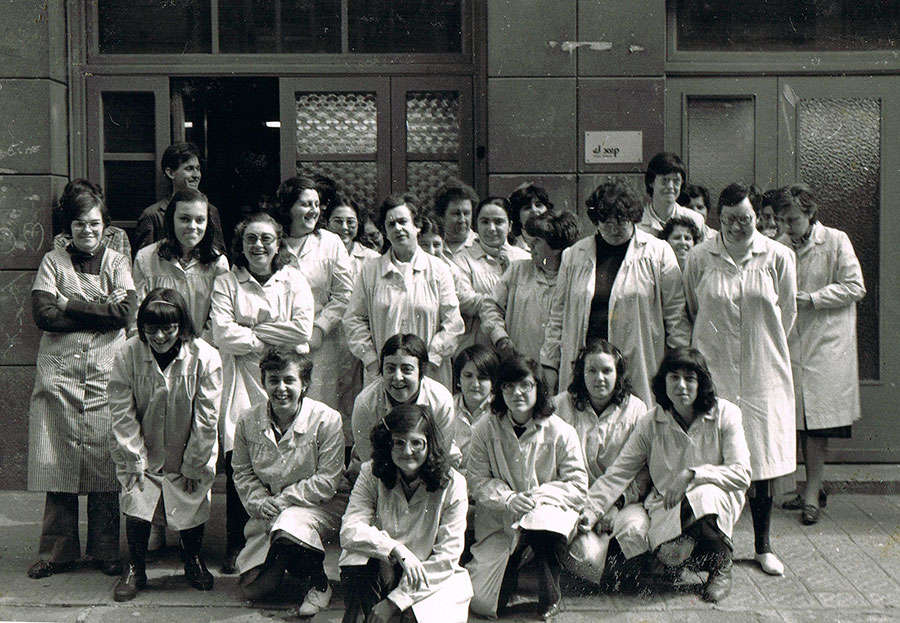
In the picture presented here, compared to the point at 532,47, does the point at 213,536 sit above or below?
below

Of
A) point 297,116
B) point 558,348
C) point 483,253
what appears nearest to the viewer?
point 558,348

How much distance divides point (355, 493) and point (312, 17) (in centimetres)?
386

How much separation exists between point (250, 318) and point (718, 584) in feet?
8.92

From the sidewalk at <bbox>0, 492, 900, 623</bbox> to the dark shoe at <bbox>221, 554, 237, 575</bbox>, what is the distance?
0.05m

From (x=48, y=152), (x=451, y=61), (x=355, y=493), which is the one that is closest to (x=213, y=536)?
(x=355, y=493)

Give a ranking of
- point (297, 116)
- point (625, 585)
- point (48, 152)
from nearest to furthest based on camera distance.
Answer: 1. point (625, 585)
2. point (48, 152)
3. point (297, 116)

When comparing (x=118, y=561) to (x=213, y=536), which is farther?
(x=213, y=536)

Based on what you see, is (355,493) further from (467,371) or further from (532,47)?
(532,47)

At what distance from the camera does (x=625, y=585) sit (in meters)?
5.70

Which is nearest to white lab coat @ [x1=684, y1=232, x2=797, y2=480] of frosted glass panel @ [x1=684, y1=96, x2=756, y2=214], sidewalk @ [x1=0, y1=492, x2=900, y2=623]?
sidewalk @ [x1=0, y1=492, x2=900, y2=623]

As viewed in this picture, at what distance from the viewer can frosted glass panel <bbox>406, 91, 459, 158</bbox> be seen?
7926 millimetres

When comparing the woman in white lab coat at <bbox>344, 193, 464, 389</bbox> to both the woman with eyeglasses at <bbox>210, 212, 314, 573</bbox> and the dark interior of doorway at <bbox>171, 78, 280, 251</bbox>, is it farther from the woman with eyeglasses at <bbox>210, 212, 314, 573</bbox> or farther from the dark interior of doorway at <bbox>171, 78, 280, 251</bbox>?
the dark interior of doorway at <bbox>171, 78, 280, 251</bbox>

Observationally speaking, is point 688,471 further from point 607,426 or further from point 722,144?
point 722,144

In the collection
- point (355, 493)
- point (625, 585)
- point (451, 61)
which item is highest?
point (451, 61)
